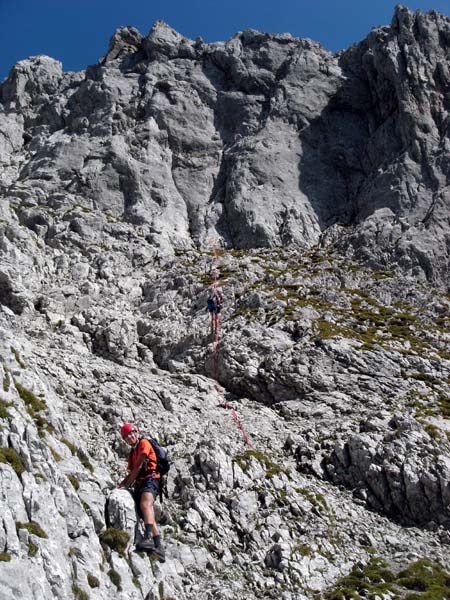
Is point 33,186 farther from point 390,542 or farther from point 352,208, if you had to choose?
point 390,542

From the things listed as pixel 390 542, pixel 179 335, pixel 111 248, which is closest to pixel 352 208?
pixel 111 248

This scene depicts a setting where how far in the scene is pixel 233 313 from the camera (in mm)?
44906

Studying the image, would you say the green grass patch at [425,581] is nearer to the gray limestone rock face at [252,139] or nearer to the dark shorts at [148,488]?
the dark shorts at [148,488]

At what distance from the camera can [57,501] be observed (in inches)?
641

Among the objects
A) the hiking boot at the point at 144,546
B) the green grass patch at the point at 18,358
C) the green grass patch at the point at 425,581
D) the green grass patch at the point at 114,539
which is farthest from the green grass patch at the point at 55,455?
the green grass patch at the point at 425,581

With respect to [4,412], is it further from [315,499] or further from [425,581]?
[425,581]

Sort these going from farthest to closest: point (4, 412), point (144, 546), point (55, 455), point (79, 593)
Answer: point (55, 455), point (4, 412), point (144, 546), point (79, 593)

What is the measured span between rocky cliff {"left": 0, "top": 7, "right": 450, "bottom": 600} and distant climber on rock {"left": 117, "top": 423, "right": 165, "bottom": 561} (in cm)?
46

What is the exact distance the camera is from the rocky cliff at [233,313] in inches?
777

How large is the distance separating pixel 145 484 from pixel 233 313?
27.6 meters

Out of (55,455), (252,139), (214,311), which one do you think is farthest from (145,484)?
(252,139)

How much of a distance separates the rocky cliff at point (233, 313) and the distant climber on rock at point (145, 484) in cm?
46

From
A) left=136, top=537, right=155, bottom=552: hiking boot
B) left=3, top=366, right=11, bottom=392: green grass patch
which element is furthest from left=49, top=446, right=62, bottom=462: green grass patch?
left=136, top=537, right=155, bottom=552: hiking boot

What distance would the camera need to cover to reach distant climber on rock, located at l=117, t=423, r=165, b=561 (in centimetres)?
1728
